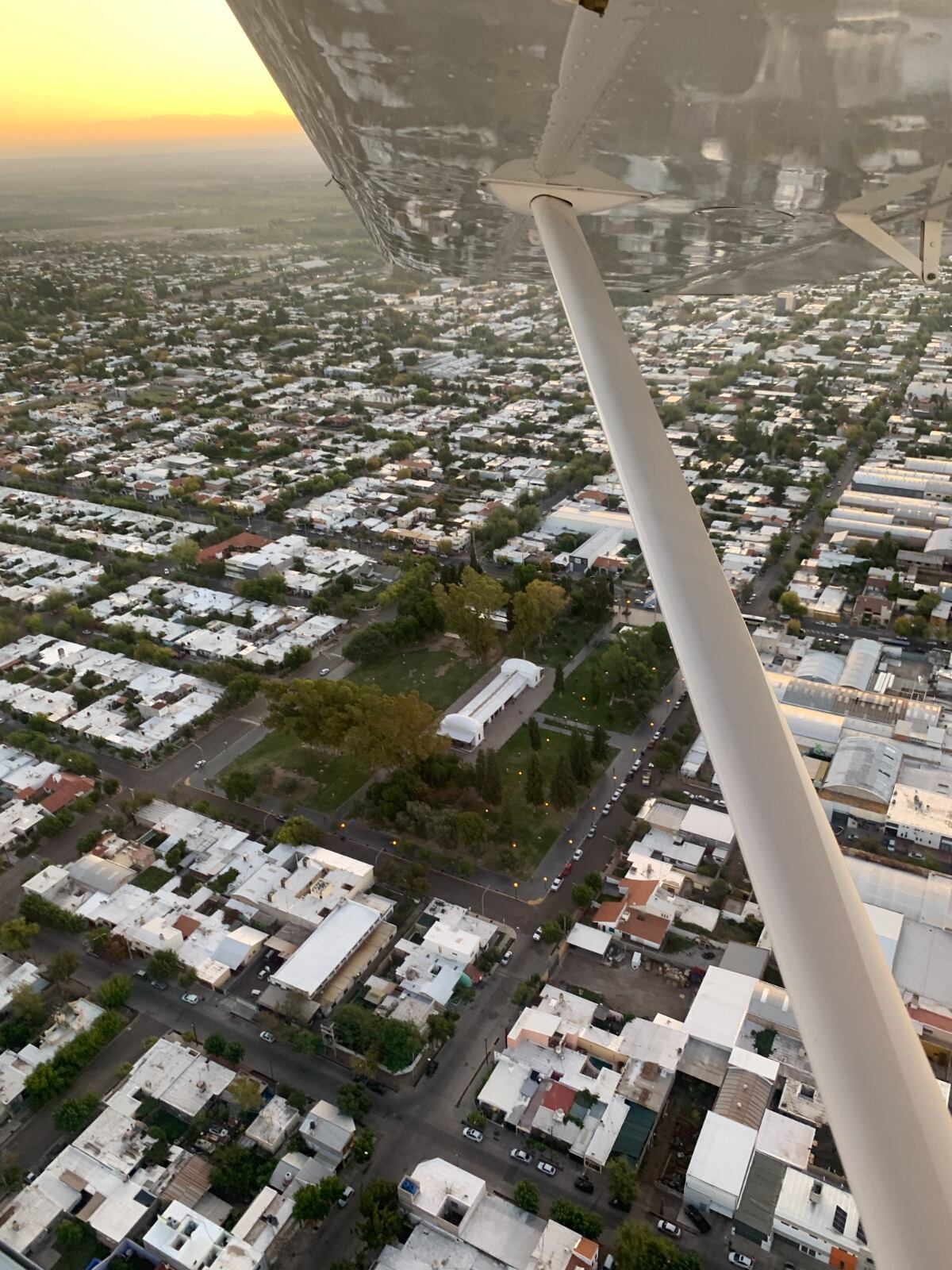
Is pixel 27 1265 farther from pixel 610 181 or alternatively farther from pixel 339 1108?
pixel 610 181

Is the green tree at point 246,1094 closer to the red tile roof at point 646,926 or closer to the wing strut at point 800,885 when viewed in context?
the red tile roof at point 646,926

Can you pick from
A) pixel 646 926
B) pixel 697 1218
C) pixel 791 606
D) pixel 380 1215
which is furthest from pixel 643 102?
pixel 791 606

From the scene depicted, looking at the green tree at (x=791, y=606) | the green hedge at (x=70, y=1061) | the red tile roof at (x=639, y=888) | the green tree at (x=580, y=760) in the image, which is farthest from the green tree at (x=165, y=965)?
the green tree at (x=791, y=606)

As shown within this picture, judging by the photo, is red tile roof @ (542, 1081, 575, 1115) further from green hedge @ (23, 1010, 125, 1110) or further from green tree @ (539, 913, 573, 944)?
green hedge @ (23, 1010, 125, 1110)

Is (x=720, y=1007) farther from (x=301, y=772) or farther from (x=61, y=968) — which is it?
(x=61, y=968)

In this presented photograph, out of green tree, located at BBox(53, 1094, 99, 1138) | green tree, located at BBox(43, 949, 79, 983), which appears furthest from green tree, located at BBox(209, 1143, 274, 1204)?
green tree, located at BBox(43, 949, 79, 983)

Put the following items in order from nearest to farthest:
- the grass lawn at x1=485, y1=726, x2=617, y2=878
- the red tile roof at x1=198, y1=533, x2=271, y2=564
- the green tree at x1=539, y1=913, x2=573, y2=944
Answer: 1. the green tree at x1=539, y1=913, x2=573, y2=944
2. the grass lawn at x1=485, y1=726, x2=617, y2=878
3. the red tile roof at x1=198, y1=533, x2=271, y2=564
